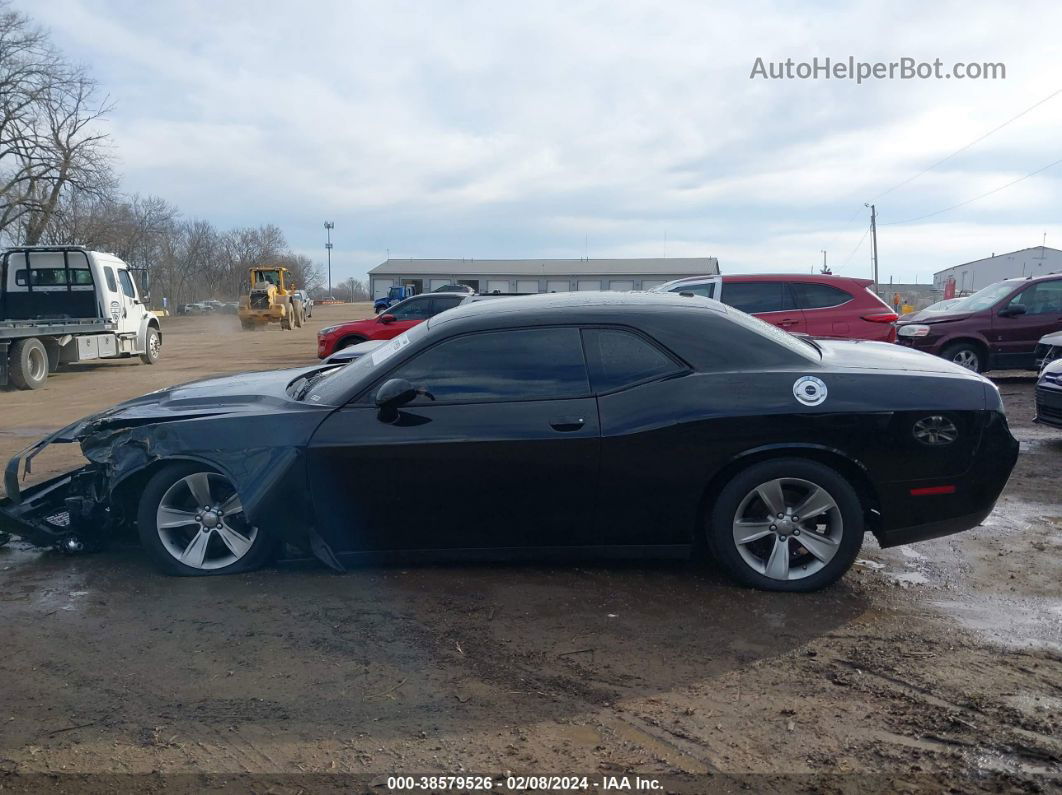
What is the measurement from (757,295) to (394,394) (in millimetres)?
7431

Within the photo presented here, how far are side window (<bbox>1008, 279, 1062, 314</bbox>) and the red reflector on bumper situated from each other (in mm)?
9700

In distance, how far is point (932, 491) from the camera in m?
4.40

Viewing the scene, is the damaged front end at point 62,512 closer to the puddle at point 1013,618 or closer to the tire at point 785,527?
the tire at point 785,527

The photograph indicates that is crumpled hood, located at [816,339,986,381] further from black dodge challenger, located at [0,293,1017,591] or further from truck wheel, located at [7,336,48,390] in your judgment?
truck wheel, located at [7,336,48,390]

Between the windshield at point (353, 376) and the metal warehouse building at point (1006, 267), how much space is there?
203 ft

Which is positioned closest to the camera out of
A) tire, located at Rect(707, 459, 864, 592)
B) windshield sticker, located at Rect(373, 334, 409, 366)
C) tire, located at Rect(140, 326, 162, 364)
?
tire, located at Rect(707, 459, 864, 592)

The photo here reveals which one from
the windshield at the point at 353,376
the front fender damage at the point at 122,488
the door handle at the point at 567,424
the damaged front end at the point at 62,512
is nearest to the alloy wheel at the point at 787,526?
the door handle at the point at 567,424

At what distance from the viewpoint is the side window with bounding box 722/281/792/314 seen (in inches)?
422

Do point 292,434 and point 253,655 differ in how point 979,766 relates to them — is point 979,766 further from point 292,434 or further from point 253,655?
point 292,434

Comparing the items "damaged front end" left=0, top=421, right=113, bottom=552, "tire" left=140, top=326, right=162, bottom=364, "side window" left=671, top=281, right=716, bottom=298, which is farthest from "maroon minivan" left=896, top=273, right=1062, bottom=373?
"tire" left=140, top=326, right=162, bottom=364

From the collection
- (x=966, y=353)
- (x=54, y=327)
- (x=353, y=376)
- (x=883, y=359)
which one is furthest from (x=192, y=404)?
(x=54, y=327)

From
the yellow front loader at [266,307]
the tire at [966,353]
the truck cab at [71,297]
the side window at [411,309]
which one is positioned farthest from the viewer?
the yellow front loader at [266,307]

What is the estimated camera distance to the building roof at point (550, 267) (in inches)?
2670

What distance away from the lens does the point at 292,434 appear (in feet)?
14.9
